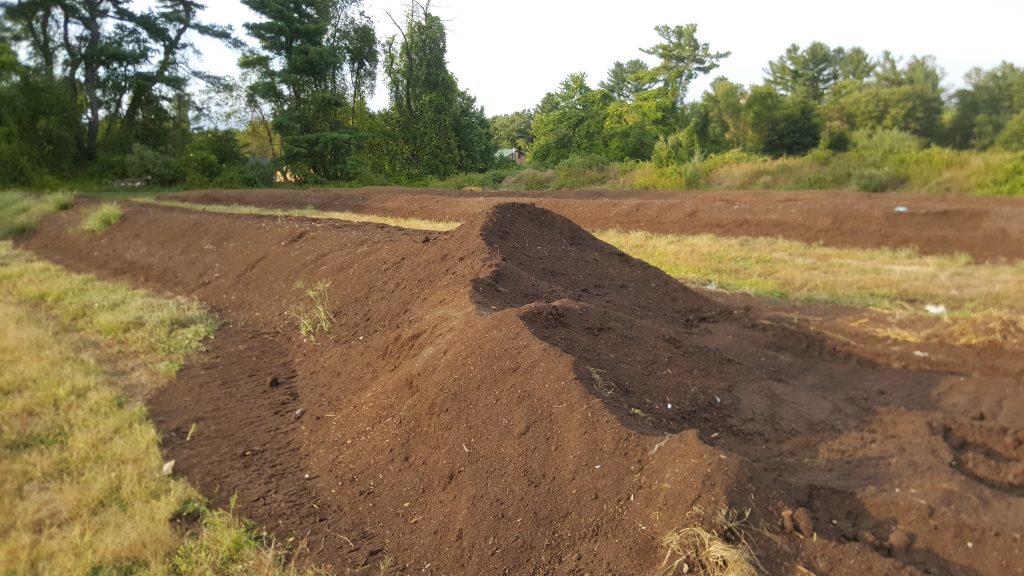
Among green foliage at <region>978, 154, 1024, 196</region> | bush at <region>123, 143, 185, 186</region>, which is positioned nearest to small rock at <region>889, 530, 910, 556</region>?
green foliage at <region>978, 154, 1024, 196</region>

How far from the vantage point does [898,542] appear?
3049 millimetres

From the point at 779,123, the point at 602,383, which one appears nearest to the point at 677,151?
the point at 779,123

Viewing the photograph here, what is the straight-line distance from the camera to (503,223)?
27.2 feet

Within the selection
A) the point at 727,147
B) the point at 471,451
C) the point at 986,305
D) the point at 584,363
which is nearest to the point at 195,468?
the point at 471,451

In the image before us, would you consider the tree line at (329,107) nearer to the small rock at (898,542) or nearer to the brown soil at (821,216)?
the brown soil at (821,216)

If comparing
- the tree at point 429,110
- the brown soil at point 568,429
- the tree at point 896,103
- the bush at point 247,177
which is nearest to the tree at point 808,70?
the tree at point 896,103

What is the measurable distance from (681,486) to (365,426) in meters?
2.38

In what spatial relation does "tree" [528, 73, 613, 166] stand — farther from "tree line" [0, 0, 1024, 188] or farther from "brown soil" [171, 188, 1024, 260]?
"brown soil" [171, 188, 1024, 260]

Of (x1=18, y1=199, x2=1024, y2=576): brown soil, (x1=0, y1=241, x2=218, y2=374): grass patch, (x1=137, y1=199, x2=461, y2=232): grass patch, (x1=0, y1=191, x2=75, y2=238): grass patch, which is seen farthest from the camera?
(x1=0, y1=191, x2=75, y2=238): grass patch

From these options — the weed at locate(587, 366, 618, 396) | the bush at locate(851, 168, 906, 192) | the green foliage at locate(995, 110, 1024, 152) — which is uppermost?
the green foliage at locate(995, 110, 1024, 152)

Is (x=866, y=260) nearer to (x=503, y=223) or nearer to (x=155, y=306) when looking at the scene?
(x=503, y=223)

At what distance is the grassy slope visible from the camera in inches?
141

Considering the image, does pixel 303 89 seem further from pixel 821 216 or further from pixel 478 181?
pixel 821 216

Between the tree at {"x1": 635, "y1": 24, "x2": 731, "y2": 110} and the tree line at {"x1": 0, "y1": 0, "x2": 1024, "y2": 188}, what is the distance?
80 millimetres
